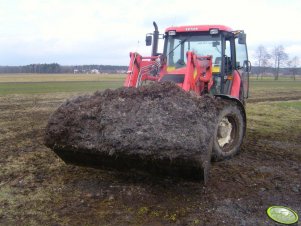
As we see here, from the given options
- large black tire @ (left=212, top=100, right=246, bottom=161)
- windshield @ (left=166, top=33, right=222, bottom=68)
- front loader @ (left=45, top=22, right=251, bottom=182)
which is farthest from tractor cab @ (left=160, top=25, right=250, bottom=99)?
front loader @ (left=45, top=22, right=251, bottom=182)

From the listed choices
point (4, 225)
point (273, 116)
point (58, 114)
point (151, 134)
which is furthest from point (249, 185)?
point (273, 116)

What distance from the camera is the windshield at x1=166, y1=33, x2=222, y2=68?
25.5 feet

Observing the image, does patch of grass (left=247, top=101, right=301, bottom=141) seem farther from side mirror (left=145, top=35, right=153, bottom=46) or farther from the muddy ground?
side mirror (left=145, top=35, right=153, bottom=46)

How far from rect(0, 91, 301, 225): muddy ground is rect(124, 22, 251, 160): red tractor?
0.66 m

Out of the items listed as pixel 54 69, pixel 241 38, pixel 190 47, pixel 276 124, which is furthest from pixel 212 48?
pixel 54 69

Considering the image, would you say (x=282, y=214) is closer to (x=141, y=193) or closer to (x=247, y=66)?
(x=141, y=193)

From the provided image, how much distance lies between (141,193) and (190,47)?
3.89m

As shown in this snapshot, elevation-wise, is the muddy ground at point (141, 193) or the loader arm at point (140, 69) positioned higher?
the loader arm at point (140, 69)

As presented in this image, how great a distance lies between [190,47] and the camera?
7.98 meters

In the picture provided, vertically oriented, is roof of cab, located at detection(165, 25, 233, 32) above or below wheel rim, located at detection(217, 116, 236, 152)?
above

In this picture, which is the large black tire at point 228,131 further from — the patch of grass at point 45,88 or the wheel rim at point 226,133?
the patch of grass at point 45,88

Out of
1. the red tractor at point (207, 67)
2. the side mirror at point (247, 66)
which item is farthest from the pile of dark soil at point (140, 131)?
the side mirror at point (247, 66)

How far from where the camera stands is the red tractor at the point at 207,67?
6.64m

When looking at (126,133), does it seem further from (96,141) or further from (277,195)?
(277,195)
